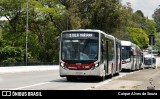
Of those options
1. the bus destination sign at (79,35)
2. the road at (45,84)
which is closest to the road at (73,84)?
the road at (45,84)

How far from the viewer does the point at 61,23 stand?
289 ft

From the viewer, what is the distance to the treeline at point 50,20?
84562 mm

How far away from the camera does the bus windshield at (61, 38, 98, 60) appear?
2464 cm

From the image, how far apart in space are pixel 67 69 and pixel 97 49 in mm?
1934

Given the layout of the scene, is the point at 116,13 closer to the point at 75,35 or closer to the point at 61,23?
the point at 61,23

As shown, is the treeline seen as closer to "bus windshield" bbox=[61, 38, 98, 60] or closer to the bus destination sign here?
the bus destination sign

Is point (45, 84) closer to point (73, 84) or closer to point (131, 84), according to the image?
point (73, 84)

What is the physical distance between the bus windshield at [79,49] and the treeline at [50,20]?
58.4m

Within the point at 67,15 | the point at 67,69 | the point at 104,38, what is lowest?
the point at 67,69

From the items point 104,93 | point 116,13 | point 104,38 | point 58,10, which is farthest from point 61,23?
point 104,93

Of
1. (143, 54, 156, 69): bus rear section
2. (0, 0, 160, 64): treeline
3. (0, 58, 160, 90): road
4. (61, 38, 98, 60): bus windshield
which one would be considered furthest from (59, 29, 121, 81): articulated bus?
(143, 54, 156, 69): bus rear section

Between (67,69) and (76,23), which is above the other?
(76,23)

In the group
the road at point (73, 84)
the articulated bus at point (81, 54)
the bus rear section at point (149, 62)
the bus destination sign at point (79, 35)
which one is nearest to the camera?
the road at point (73, 84)

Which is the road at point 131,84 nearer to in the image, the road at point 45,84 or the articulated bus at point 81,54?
the road at point 45,84
